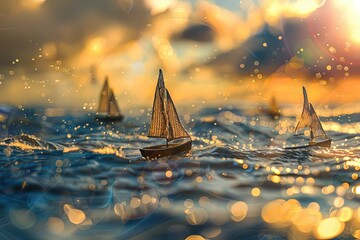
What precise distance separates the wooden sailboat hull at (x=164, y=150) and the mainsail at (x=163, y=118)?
166 cm

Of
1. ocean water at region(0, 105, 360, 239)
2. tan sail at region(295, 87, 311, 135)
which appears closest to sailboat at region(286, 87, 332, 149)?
Answer: tan sail at region(295, 87, 311, 135)

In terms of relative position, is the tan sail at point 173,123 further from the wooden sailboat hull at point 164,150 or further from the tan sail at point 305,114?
the tan sail at point 305,114

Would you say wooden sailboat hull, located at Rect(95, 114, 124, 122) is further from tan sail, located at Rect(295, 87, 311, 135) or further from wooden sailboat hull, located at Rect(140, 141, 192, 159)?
wooden sailboat hull, located at Rect(140, 141, 192, 159)

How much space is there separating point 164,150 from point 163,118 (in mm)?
6668

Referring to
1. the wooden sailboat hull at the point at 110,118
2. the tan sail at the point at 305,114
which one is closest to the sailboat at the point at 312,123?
the tan sail at the point at 305,114

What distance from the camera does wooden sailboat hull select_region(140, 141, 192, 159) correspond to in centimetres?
4944

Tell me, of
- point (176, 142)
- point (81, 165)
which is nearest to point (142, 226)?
point (81, 165)

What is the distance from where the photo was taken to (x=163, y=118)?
5656 cm

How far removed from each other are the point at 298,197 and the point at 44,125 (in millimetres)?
135974

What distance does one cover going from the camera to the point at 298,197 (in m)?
27.9

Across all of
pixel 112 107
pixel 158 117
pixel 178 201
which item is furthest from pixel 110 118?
pixel 178 201

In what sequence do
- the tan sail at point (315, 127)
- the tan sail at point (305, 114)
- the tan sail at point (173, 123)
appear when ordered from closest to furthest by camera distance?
the tan sail at point (173, 123)
the tan sail at point (305, 114)
the tan sail at point (315, 127)

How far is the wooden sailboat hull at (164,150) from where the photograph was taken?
162 feet

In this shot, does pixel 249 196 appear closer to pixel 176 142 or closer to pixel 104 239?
pixel 104 239
